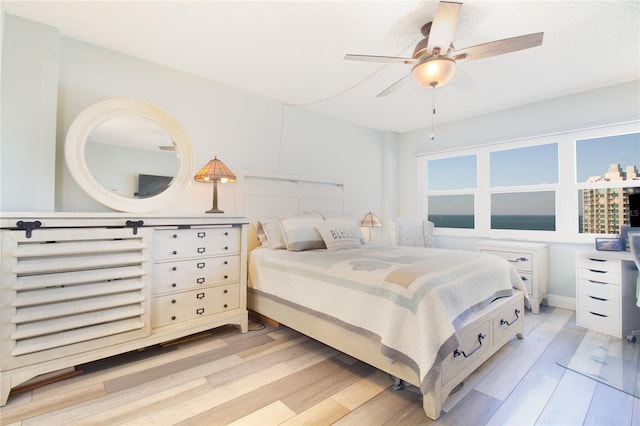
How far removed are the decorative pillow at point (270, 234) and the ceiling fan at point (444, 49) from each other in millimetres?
1667

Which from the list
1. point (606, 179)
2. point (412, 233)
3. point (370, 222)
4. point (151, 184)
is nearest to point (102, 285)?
point (151, 184)

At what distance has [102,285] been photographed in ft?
6.07

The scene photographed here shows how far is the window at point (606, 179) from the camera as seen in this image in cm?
301

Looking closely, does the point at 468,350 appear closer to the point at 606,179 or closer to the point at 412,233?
the point at 412,233

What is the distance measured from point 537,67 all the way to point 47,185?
408 centimetres

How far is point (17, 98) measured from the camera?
1951 mm

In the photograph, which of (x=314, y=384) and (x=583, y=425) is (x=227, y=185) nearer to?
(x=314, y=384)

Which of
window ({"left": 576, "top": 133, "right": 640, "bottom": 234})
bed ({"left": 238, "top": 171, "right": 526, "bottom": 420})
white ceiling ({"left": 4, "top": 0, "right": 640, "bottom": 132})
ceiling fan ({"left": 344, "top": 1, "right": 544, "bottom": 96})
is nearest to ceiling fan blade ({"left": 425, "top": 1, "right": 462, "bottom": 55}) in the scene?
ceiling fan ({"left": 344, "top": 1, "right": 544, "bottom": 96})

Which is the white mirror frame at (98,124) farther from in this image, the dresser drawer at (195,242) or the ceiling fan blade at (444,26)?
the ceiling fan blade at (444,26)

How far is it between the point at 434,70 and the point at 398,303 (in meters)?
1.44

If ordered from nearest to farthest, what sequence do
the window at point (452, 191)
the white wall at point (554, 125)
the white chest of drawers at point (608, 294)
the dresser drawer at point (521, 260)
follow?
the white chest of drawers at point (608, 294), the white wall at point (554, 125), the dresser drawer at point (521, 260), the window at point (452, 191)

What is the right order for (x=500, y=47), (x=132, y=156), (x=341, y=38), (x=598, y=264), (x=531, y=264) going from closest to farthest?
(x=500, y=47)
(x=341, y=38)
(x=132, y=156)
(x=598, y=264)
(x=531, y=264)

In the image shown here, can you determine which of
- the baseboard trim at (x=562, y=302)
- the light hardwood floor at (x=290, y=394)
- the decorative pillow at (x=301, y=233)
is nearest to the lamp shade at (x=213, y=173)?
the decorative pillow at (x=301, y=233)

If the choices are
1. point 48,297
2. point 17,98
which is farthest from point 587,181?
point 17,98
